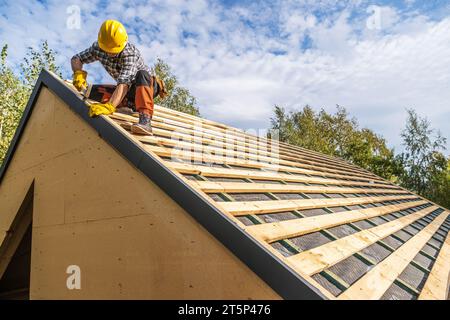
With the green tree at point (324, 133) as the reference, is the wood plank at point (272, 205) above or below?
below

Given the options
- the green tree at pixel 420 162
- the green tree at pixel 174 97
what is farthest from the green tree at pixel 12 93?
the green tree at pixel 420 162

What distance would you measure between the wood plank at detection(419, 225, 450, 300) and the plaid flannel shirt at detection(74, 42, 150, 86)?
361 cm

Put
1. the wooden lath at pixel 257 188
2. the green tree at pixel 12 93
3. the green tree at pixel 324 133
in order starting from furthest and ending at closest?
the green tree at pixel 324 133 < the green tree at pixel 12 93 < the wooden lath at pixel 257 188

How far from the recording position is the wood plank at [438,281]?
2286mm

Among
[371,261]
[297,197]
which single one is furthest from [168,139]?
[371,261]

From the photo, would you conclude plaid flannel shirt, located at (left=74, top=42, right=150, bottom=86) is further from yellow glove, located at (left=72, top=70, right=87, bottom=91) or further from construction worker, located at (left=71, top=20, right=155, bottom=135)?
yellow glove, located at (left=72, top=70, right=87, bottom=91)

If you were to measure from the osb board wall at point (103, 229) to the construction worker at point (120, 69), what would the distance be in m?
0.46

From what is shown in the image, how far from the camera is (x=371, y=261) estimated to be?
2.39 metres

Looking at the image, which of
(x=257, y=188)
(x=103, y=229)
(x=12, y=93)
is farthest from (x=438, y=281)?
(x=12, y=93)

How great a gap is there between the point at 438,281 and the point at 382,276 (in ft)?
3.09

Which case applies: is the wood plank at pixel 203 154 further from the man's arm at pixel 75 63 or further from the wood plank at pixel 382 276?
the wood plank at pixel 382 276

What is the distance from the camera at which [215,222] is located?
1.76 metres

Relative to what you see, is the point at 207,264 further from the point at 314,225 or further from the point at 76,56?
the point at 76,56

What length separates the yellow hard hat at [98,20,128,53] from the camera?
2.99m
